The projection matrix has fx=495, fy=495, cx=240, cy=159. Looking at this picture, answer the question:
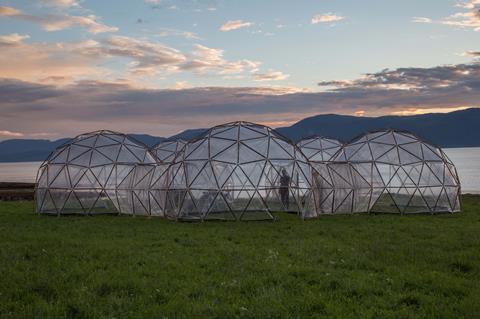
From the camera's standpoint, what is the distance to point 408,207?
31.0 meters

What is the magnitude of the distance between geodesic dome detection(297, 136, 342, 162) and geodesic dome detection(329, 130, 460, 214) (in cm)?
1035

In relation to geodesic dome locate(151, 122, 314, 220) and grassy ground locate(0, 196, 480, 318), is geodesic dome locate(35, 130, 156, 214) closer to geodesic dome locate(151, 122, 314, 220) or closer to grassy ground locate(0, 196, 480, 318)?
geodesic dome locate(151, 122, 314, 220)

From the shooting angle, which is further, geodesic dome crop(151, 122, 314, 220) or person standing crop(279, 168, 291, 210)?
person standing crop(279, 168, 291, 210)

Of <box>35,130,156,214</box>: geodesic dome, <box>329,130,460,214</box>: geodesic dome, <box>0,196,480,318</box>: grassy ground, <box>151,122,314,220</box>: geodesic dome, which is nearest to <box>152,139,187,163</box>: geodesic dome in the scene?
<box>35,130,156,214</box>: geodesic dome

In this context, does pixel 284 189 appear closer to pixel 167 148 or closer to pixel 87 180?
pixel 87 180

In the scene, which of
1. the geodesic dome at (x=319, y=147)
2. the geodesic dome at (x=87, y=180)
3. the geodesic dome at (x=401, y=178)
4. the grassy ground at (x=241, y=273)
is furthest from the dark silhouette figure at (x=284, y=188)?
the geodesic dome at (x=319, y=147)

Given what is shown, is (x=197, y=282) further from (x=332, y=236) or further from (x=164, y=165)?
(x=164, y=165)

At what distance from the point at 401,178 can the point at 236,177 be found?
11520mm

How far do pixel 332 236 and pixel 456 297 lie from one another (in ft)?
32.9

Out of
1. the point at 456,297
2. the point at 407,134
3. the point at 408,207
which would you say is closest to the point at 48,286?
the point at 456,297

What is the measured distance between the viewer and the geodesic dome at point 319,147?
44500mm

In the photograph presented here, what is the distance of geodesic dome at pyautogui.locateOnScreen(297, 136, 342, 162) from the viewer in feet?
146

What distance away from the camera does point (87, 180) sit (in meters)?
32.6

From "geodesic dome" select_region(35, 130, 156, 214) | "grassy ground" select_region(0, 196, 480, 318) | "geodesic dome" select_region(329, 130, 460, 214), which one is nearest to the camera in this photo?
"grassy ground" select_region(0, 196, 480, 318)
